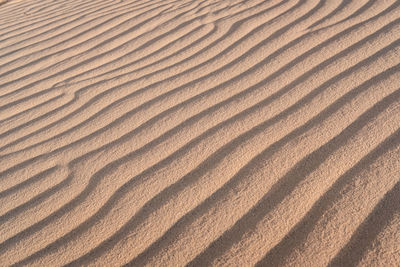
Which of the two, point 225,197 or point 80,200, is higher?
point 80,200

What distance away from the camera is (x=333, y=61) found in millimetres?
2160

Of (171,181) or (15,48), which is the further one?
(15,48)

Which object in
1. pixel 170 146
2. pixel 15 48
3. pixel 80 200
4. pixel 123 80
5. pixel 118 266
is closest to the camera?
pixel 118 266

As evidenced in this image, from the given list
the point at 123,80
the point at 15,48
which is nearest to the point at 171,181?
the point at 123,80

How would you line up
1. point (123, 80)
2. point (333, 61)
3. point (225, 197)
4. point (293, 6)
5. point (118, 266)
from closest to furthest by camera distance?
point (118, 266) → point (225, 197) → point (333, 61) → point (123, 80) → point (293, 6)

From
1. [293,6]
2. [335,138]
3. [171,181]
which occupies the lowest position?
[335,138]

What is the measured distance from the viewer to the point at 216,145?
5.82ft

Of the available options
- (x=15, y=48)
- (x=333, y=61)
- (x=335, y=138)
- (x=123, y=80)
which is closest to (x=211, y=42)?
(x=123, y=80)

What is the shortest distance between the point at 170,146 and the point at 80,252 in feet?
2.02

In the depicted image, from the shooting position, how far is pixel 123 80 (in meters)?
2.46

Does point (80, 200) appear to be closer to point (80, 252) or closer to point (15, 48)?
point (80, 252)

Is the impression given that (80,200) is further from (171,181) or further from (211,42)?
(211,42)

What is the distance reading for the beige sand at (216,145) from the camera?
54.1 inches

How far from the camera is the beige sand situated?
138 centimetres
